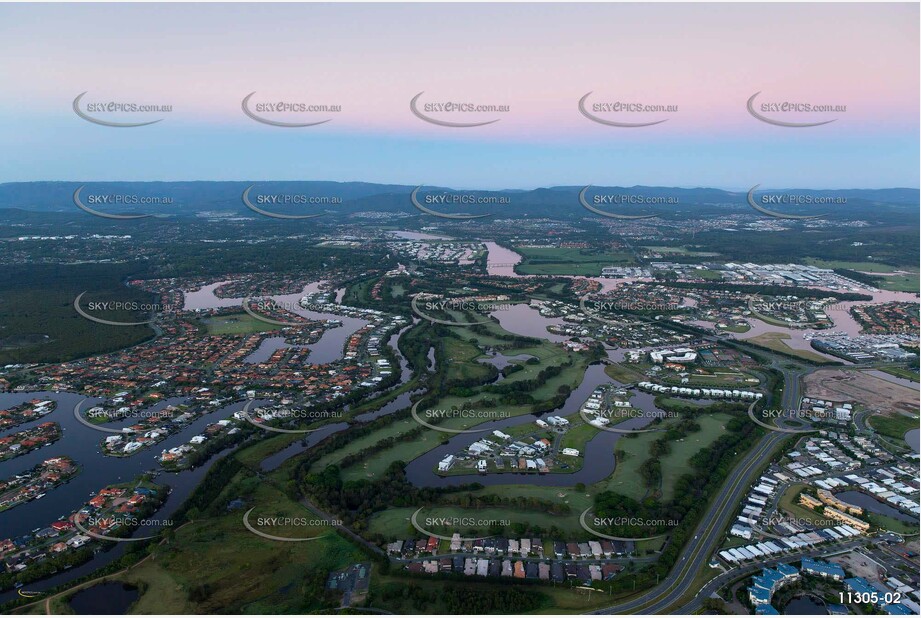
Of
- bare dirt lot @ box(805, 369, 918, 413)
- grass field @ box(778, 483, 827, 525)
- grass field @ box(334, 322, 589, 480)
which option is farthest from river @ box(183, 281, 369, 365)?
bare dirt lot @ box(805, 369, 918, 413)

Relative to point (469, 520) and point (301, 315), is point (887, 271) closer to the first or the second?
point (301, 315)

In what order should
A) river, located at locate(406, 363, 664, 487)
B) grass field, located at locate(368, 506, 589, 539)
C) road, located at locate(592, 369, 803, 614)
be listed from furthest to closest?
river, located at locate(406, 363, 664, 487) → grass field, located at locate(368, 506, 589, 539) → road, located at locate(592, 369, 803, 614)

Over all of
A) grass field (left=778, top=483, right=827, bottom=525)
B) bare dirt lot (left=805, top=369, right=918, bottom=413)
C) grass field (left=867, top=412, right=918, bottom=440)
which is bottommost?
grass field (left=778, top=483, right=827, bottom=525)

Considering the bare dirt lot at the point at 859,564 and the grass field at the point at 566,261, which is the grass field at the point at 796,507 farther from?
the grass field at the point at 566,261

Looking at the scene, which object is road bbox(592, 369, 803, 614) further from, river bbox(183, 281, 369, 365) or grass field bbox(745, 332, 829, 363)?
river bbox(183, 281, 369, 365)

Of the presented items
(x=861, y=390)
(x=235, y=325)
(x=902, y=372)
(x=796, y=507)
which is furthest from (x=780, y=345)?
(x=235, y=325)

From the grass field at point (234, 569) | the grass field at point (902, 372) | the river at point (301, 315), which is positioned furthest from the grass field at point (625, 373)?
the grass field at point (234, 569)

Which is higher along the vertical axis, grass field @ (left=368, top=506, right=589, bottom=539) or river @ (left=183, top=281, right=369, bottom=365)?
river @ (left=183, top=281, right=369, bottom=365)
